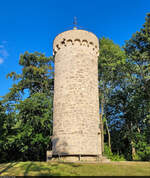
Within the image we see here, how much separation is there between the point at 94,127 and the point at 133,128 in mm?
13983

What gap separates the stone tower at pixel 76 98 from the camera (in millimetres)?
13758

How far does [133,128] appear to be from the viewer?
87.2 ft

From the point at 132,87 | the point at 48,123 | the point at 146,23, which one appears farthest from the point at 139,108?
the point at 48,123

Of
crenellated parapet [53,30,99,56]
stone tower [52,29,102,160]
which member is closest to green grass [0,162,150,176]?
stone tower [52,29,102,160]

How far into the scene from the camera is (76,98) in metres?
14.6

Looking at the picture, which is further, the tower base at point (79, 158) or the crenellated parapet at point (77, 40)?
the crenellated parapet at point (77, 40)

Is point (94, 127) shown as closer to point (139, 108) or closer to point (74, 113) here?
point (74, 113)

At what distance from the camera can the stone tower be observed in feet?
45.1

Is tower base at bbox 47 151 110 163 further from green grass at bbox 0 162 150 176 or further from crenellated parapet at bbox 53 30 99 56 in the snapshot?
crenellated parapet at bbox 53 30 99 56

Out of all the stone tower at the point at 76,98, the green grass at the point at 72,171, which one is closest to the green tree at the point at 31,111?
the stone tower at the point at 76,98

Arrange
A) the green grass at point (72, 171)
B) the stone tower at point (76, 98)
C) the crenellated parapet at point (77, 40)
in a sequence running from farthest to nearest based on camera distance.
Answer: the crenellated parapet at point (77, 40), the stone tower at point (76, 98), the green grass at point (72, 171)

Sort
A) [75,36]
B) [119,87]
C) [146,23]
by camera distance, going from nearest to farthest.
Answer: [75,36]
[146,23]
[119,87]

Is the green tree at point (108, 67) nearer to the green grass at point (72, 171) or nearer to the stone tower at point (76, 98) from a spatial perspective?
the stone tower at point (76, 98)

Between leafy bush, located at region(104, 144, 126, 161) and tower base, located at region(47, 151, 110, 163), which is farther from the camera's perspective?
leafy bush, located at region(104, 144, 126, 161)
